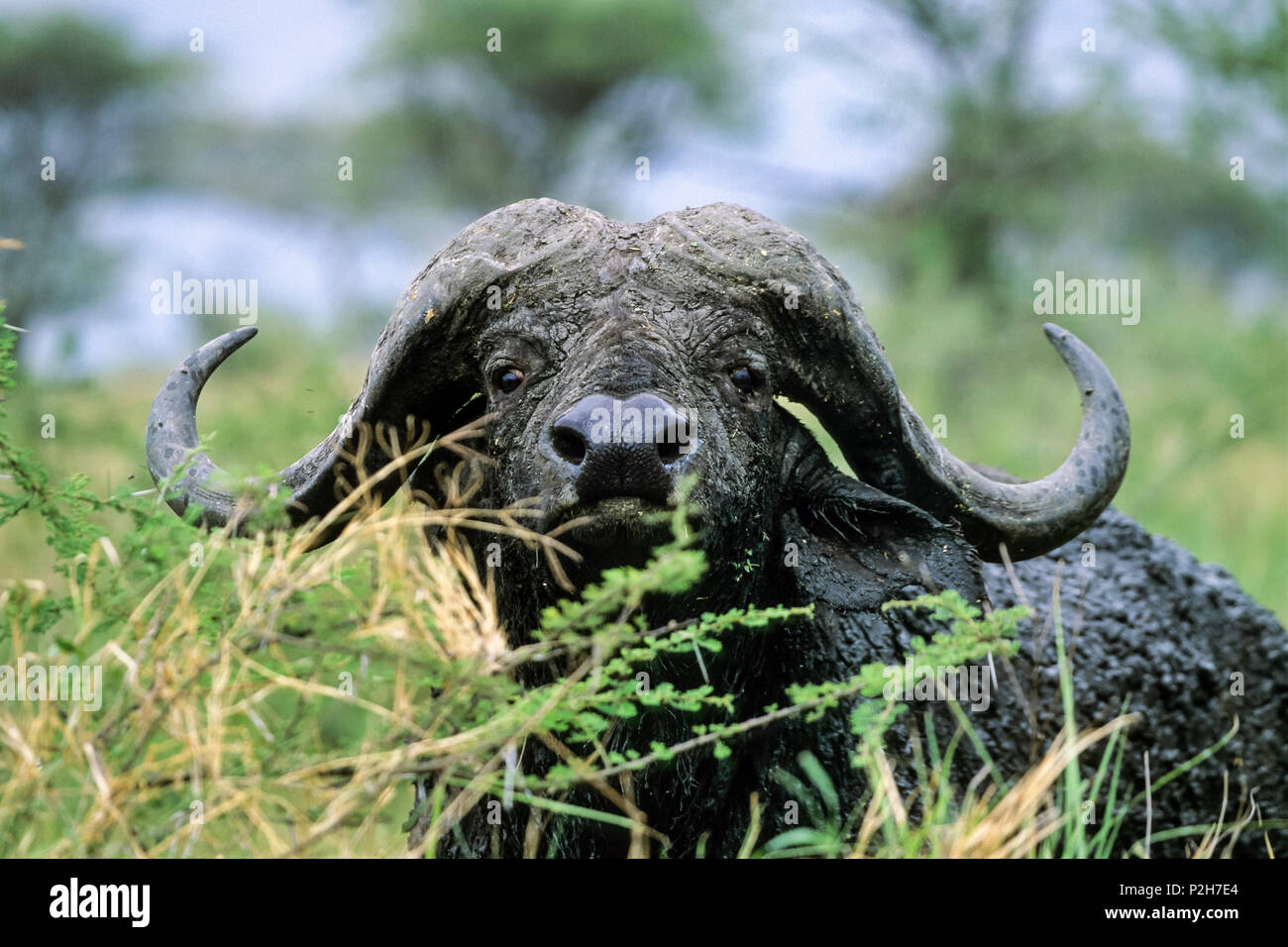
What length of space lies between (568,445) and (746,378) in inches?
38.1

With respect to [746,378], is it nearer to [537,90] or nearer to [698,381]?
[698,381]

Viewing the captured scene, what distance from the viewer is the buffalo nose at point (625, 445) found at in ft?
12.7

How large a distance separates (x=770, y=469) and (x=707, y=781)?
1.07m

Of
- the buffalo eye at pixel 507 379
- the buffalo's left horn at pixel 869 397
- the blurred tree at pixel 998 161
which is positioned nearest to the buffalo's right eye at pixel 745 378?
the buffalo's left horn at pixel 869 397

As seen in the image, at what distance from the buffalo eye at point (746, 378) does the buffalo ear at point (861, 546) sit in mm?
405

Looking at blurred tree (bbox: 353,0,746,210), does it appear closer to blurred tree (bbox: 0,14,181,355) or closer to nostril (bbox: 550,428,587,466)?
blurred tree (bbox: 0,14,181,355)

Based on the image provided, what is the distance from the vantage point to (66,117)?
30.2m

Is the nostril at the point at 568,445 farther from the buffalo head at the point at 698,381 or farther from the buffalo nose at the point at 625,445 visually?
the buffalo head at the point at 698,381

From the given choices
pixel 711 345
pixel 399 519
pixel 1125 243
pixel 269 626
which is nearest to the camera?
pixel 269 626

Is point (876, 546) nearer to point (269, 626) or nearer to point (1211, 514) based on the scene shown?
point (269, 626)

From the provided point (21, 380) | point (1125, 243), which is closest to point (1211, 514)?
point (21, 380)

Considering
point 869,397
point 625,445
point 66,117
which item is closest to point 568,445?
point 625,445
